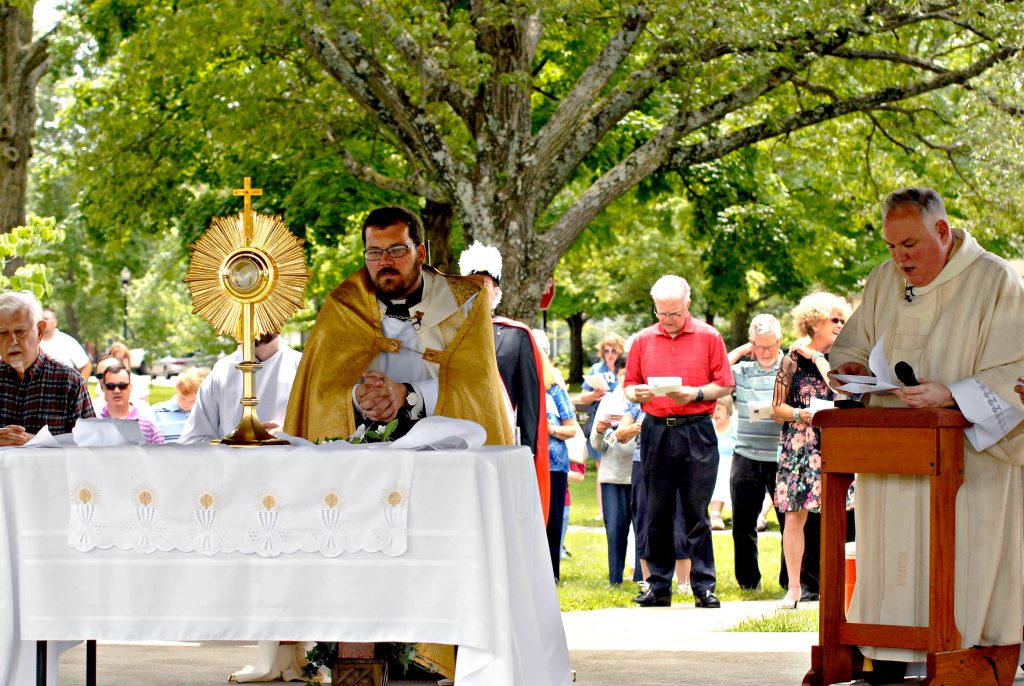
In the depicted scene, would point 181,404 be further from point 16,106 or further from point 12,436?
point 16,106

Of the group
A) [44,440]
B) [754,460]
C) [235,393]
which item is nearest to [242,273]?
[44,440]

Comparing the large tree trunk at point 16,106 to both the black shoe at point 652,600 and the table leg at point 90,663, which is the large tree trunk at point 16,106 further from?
the table leg at point 90,663

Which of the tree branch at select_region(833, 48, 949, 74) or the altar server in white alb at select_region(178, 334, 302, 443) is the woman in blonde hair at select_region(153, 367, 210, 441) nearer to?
the altar server in white alb at select_region(178, 334, 302, 443)

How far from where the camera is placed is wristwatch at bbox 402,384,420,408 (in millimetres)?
6406

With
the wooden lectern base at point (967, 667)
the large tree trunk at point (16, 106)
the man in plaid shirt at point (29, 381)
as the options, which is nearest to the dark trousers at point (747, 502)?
the wooden lectern base at point (967, 667)

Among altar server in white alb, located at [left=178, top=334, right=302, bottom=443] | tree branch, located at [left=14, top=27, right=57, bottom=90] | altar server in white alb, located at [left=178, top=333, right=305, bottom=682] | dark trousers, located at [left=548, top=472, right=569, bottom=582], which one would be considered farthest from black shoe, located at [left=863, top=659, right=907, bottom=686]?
tree branch, located at [left=14, top=27, right=57, bottom=90]

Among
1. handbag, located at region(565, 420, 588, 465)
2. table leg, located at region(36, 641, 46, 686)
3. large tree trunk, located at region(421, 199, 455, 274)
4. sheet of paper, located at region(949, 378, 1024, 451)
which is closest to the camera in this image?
table leg, located at region(36, 641, 46, 686)

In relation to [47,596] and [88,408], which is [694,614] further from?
[47,596]

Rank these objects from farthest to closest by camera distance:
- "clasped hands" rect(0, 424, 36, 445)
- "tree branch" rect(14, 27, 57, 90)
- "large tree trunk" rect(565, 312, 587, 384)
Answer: "large tree trunk" rect(565, 312, 587, 384)
"tree branch" rect(14, 27, 57, 90)
"clasped hands" rect(0, 424, 36, 445)

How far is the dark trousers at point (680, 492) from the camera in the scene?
10414mm

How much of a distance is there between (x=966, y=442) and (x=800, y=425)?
3842 mm

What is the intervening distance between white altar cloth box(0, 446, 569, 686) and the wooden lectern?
5.41 feet

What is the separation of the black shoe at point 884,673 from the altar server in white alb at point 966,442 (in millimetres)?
11

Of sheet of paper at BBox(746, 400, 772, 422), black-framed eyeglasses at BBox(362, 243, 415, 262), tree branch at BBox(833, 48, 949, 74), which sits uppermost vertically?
tree branch at BBox(833, 48, 949, 74)
